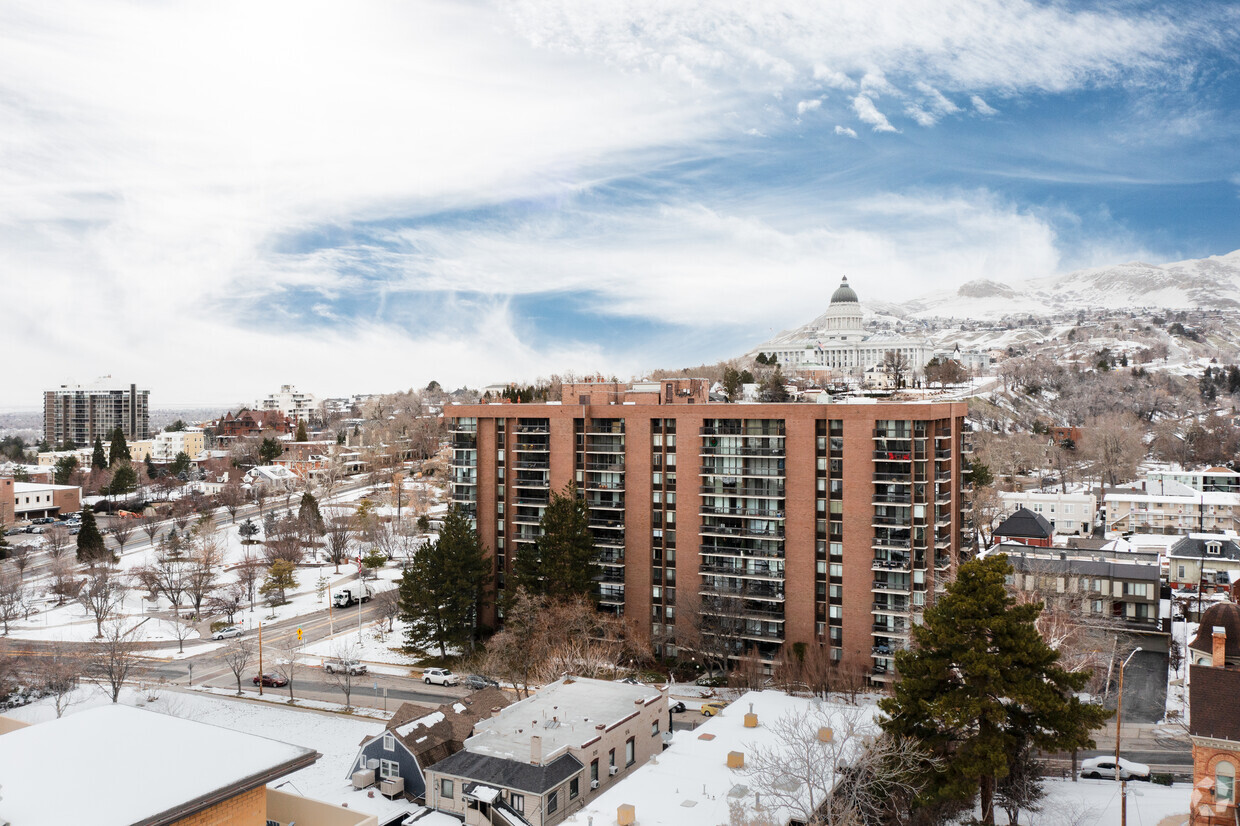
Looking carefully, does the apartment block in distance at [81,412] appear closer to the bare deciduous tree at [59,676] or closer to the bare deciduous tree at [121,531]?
the bare deciduous tree at [121,531]

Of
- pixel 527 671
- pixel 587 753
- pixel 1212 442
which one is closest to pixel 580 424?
pixel 527 671

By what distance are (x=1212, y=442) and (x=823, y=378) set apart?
3114 inches

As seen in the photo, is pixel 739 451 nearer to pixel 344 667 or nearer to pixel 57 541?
pixel 344 667

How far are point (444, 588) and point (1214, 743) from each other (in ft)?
127

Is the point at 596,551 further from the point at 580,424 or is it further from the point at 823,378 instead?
the point at 823,378

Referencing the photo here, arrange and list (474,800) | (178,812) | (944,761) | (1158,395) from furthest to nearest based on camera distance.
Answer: (1158,395) < (474,800) < (944,761) < (178,812)

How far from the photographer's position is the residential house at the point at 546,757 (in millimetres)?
28688

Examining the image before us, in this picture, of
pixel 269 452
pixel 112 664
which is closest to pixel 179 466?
pixel 269 452

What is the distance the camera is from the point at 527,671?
42.8m

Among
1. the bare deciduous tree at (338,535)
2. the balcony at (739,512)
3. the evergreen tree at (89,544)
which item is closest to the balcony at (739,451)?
the balcony at (739,512)

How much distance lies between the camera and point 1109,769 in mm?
33844

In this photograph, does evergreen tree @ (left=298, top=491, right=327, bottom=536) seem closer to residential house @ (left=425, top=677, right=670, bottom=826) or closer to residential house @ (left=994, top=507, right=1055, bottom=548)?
residential house @ (left=425, top=677, right=670, bottom=826)

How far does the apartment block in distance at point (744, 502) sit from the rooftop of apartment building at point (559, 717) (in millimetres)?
10107

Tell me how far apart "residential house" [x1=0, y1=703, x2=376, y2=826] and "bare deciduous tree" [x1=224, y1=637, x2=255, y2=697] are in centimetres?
3229
